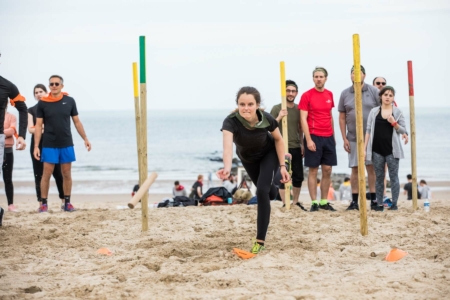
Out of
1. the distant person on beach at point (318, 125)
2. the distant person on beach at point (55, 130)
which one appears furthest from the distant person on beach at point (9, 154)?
the distant person on beach at point (318, 125)

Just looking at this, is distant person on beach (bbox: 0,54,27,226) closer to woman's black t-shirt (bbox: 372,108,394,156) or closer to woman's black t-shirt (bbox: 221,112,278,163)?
woman's black t-shirt (bbox: 221,112,278,163)

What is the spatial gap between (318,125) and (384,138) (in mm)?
964

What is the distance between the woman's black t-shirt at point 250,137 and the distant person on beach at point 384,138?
2.94 m

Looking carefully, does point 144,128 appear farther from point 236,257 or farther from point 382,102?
point 382,102

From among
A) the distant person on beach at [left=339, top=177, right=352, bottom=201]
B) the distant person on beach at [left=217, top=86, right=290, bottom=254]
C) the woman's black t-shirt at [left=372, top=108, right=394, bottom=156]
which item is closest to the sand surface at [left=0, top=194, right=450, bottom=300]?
the distant person on beach at [left=217, top=86, right=290, bottom=254]

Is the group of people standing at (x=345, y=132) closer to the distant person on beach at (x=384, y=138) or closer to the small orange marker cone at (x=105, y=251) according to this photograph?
the distant person on beach at (x=384, y=138)

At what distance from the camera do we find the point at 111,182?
2991 cm

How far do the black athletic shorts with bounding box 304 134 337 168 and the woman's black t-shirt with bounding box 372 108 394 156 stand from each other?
62 cm

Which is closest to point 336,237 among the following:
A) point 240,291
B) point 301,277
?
point 301,277

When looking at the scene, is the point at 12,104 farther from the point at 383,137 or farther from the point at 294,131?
the point at 383,137

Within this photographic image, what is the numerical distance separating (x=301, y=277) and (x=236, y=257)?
999 mm

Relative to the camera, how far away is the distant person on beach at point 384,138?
8414 mm

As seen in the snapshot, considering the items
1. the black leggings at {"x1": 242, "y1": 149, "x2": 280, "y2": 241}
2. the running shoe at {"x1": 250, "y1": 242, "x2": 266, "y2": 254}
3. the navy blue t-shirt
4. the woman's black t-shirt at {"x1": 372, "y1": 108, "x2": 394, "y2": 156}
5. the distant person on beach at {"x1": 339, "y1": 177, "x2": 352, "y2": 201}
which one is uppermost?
the navy blue t-shirt

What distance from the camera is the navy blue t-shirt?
8.93 m
